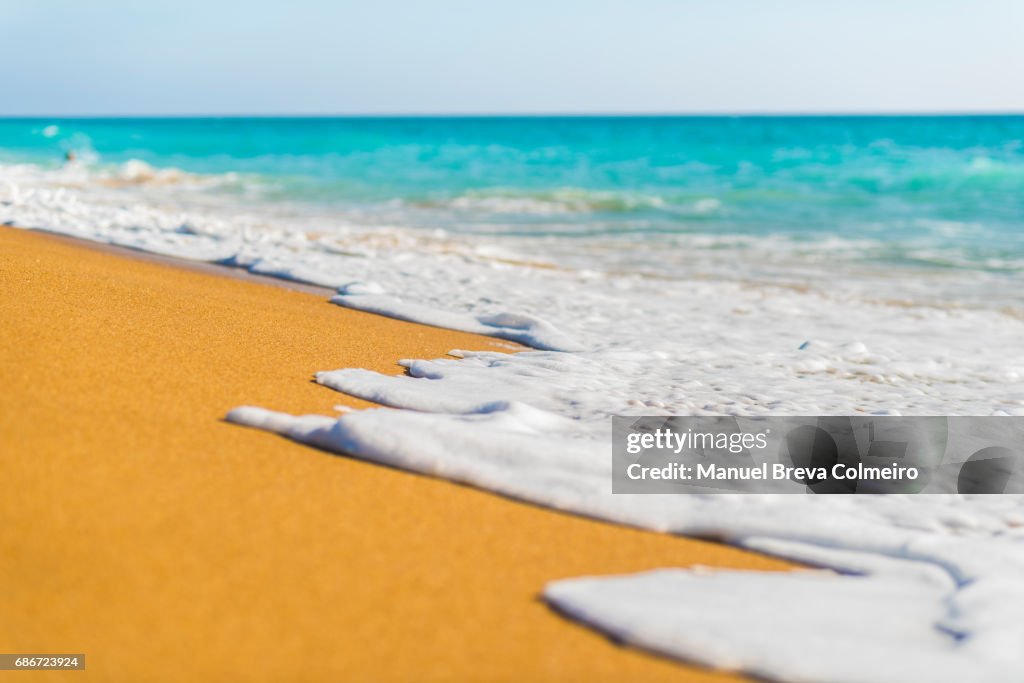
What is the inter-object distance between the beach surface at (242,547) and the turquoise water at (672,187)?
26.6 ft

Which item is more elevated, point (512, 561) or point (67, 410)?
point (67, 410)

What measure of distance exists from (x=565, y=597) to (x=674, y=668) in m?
0.27

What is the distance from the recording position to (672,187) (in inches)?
793

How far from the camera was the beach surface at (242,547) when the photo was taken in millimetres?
1519

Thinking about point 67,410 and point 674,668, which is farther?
point 67,410

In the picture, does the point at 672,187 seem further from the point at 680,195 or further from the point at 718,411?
the point at 718,411

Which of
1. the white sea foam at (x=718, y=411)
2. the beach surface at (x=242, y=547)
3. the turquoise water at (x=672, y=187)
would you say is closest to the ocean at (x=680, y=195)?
the turquoise water at (x=672, y=187)

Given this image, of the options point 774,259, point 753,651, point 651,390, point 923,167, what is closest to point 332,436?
point 753,651

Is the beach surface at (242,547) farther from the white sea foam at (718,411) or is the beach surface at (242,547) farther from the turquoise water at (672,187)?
the turquoise water at (672,187)

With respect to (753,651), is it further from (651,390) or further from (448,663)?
(651,390)

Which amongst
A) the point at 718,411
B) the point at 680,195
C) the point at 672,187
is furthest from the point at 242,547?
the point at 672,187

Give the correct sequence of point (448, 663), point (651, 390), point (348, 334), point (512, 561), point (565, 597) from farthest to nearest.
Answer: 1. point (348, 334)
2. point (651, 390)
3. point (512, 561)
4. point (565, 597)
5. point (448, 663)

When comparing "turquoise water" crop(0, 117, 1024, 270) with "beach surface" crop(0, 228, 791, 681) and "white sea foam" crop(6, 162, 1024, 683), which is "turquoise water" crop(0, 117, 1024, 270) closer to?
"white sea foam" crop(6, 162, 1024, 683)

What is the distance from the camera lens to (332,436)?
92.0 inches
